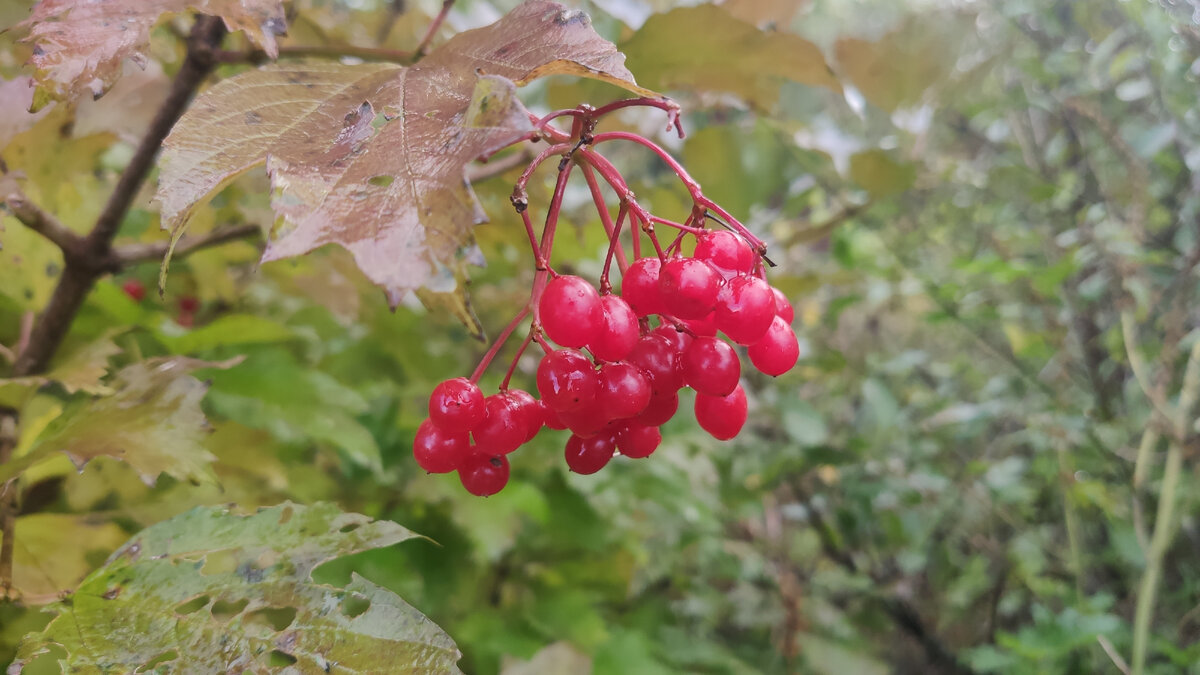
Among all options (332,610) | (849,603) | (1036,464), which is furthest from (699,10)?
(849,603)

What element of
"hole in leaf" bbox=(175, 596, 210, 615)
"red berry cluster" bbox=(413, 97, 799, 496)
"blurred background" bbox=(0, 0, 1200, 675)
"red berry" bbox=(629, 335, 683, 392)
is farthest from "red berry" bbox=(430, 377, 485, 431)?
"blurred background" bbox=(0, 0, 1200, 675)

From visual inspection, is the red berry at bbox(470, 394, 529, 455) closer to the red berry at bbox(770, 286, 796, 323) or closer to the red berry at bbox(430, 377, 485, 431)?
the red berry at bbox(430, 377, 485, 431)

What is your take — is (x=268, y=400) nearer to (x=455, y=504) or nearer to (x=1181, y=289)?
(x=455, y=504)

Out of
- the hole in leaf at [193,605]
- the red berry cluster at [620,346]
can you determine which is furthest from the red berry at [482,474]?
the hole in leaf at [193,605]

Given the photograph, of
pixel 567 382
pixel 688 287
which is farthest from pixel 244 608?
pixel 688 287

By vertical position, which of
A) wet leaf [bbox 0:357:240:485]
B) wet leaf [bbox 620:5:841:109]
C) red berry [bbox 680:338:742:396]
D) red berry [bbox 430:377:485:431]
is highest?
wet leaf [bbox 620:5:841:109]

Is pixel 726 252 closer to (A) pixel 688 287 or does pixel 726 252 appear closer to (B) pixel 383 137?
(A) pixel 688 287
